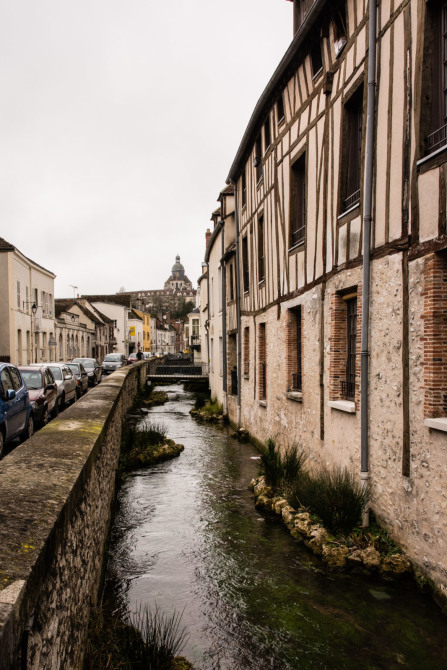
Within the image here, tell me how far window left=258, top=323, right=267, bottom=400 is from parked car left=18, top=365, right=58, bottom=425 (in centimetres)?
510

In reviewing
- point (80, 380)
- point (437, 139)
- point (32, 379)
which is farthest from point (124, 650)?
point (80, 380)

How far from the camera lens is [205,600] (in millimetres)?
5297

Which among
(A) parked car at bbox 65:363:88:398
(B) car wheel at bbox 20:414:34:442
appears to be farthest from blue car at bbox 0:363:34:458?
(A) parked car at bbox 65:363:88:398

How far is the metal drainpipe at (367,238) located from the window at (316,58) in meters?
2.55

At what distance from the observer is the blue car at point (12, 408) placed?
861 centimetres

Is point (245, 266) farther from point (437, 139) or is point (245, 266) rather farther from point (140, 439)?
point (437, 139)

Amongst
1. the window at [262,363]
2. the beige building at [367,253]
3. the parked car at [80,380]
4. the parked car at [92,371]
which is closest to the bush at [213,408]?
the parked car at [80,380]

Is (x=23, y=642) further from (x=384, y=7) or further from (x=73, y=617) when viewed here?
(x=384, y=7)

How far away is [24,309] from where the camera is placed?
3256cm

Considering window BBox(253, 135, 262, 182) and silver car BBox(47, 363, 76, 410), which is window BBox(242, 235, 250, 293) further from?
silver car BBox(47, 363, 76, 410)

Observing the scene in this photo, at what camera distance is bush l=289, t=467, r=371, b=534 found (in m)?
6.24

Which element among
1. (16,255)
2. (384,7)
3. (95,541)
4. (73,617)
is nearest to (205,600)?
(95,541)

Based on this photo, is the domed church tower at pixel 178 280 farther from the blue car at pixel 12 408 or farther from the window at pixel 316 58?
the window at pixel 316 58

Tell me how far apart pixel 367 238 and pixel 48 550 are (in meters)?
5.08
